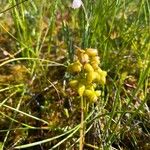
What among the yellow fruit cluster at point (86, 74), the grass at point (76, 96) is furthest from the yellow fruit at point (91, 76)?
the grass at point (76, 96)

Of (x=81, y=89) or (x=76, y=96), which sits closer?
(x=81, y=89)

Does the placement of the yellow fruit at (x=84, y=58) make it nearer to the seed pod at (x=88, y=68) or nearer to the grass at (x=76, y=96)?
the seed pod at (x=88, y=68)

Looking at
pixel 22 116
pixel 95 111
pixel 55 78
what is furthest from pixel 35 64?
pixel 95 111

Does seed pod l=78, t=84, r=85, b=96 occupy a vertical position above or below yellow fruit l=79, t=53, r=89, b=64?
below

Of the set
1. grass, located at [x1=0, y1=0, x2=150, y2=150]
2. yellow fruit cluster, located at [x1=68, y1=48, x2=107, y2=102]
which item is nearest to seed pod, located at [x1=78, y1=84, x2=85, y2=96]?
yellow fruit cluster, located at [x1=68, y1=48, x2=107, y2=102]

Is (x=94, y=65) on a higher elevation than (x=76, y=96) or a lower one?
higher

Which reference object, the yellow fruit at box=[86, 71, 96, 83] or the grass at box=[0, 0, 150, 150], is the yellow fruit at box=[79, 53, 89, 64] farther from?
the grass at box=[0, 0, 150, 150]

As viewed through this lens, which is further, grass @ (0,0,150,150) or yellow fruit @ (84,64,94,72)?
grass @ (0,0,150,150)

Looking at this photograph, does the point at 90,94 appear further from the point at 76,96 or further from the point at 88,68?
the point at 76,96

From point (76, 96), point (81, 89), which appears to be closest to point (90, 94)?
point (81, 89)
